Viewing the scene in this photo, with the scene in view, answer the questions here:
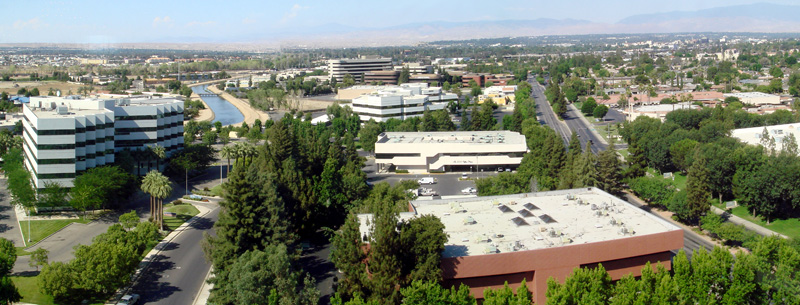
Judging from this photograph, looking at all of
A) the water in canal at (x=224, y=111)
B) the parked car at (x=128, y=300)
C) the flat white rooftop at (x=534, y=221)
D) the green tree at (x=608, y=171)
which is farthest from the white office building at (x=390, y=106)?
the parked car at (x=128, y=300)

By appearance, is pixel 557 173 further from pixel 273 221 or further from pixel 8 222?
pixel 8 222

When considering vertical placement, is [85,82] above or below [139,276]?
above

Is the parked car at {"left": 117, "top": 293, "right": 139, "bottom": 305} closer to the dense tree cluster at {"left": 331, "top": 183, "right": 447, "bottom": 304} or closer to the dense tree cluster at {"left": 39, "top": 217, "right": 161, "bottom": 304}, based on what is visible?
the dense tree cluster at {"left": 39, "top": 217, "right": 161, "bottom": 304}

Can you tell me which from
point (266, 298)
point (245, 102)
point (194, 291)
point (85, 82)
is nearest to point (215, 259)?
point (194, 291)

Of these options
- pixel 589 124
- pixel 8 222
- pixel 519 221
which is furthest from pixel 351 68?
pixel 519 221

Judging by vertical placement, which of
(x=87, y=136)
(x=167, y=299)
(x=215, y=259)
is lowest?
(x=167, y=299)

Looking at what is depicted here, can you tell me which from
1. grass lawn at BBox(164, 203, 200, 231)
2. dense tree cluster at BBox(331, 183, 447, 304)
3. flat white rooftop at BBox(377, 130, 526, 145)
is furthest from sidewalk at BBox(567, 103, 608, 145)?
dense tree cluster at BBox(331, 183, 447, 304)

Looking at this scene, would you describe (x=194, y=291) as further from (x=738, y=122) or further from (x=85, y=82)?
(x=85, y=82)

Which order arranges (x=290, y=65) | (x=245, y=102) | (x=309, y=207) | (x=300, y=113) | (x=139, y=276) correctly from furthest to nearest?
(x=290, y=65)
(x=245, y=102)
(x=300, y=113)
(x=309, y=207)
(x=139, y=276)
